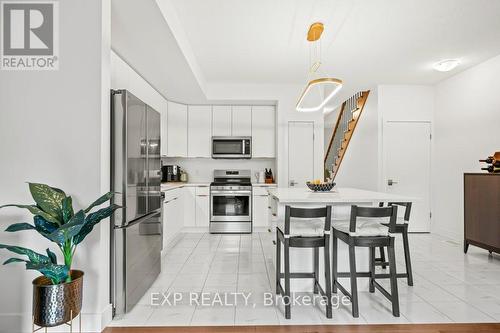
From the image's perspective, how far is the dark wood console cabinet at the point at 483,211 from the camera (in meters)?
3.66

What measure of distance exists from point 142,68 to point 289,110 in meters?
2.64

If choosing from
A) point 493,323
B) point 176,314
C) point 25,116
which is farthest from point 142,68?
point 493,323

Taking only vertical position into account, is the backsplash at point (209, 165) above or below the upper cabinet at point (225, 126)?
below

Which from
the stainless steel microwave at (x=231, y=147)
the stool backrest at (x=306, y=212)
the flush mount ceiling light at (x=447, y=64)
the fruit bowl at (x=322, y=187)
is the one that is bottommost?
the stool backrest at (x=306, y=212)

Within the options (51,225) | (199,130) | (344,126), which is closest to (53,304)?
(51,225)

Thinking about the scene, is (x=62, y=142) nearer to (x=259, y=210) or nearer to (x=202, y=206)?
(x=202, y=206)

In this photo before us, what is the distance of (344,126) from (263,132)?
2950mm

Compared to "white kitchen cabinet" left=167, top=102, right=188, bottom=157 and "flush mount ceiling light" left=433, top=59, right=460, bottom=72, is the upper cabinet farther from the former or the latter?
"flush mount ceiling light" left=433, top=59, right=460, bottom=72

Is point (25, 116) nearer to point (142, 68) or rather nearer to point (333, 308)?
point (142, 68)

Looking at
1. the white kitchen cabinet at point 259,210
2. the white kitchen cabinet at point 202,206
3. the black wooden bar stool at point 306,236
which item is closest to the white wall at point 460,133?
the white kitchen cabinet at point 259,210

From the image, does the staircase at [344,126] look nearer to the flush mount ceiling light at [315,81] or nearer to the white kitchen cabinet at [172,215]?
the flush mount ceiling light at [315,81]

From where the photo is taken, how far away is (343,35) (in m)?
3.45

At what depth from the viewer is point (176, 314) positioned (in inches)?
93.0

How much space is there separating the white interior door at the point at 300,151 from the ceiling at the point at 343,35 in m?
0.98
